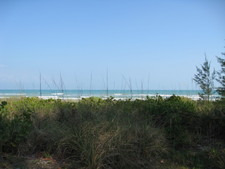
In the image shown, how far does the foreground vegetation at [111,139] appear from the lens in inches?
152

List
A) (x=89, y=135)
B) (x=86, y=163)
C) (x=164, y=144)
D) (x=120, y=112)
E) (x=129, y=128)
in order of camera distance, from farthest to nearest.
→ (x=120, y=112) → (x=164, y=144) → (x=129, y=128) → (x=89, y=135) → (x=86, y=163)

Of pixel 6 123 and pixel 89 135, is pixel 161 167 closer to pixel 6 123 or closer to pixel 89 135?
pixel 89 135

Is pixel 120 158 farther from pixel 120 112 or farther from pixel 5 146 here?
pixel 5 146

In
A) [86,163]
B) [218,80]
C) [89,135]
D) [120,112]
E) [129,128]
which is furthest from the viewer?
[218,80]

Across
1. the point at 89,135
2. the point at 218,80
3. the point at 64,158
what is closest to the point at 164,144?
the point at 89,135

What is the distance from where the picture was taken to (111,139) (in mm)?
3932

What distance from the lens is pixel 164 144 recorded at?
479 cm

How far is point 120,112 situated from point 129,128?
3.22 feet

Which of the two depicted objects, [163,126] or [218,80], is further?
[218,80]

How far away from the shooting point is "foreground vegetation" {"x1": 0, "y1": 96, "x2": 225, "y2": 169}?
387 centimetres

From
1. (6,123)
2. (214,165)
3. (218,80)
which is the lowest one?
(214,165)

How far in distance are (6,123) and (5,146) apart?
0.41m

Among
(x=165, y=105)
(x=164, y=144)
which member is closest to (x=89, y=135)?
(x=164, y=144)

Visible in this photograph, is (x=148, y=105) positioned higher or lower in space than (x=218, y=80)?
lower
